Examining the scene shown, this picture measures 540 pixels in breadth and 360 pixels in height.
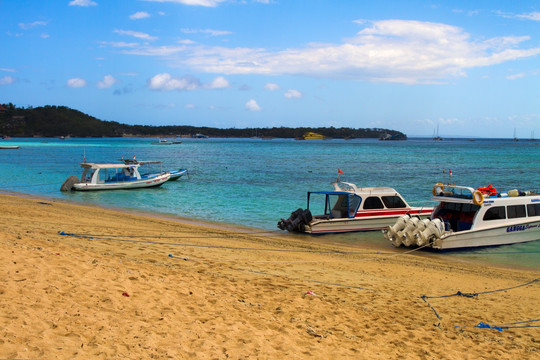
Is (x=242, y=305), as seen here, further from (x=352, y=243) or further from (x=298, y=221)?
(x=298, y=221)

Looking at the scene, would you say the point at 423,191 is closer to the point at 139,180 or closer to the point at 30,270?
the point at 139,180

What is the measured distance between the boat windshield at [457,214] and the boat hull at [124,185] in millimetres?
23004

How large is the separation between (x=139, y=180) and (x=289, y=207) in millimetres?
13479

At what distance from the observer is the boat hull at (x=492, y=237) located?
54.6 feet

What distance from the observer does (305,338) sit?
23.3 ft

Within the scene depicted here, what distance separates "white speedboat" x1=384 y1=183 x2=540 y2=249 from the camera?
16.6 metres

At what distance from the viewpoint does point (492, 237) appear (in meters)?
17.5

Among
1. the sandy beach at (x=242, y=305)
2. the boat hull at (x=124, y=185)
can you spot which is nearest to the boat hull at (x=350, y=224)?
the sandy beach at (x=242, y=305)

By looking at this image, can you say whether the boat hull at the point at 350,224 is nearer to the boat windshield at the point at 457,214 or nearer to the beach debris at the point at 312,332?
the boat windshield at the point at 457,214

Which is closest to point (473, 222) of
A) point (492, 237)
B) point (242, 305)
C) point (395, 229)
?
point (492, 237)

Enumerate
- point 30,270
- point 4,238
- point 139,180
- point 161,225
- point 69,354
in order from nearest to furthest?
point 69,354 < point 30,270 < point 4,238 < point 161,225 < point 139,180

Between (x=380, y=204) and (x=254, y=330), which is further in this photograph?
(x=380, y=204)

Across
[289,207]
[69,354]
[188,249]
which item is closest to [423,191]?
[289,207]

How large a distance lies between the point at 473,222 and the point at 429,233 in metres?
2.06
